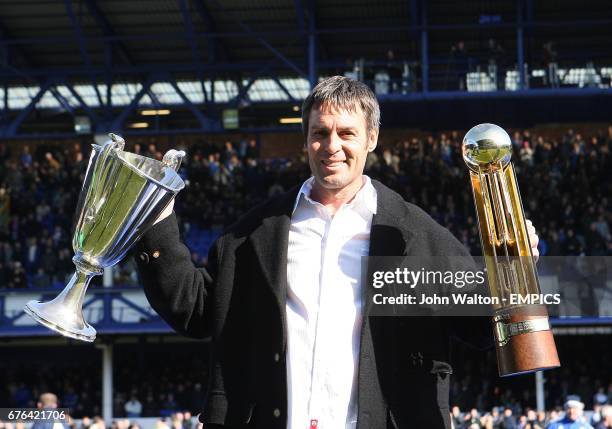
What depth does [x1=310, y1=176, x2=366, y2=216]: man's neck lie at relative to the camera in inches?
120

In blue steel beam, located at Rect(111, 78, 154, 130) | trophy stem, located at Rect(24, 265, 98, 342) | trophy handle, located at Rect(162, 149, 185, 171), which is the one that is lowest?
trophy stem, located at Rect(24, 265, 98, 342)

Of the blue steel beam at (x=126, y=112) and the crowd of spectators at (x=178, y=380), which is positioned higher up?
the blue steel beam at (x=126, y=112)

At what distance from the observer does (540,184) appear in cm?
2411

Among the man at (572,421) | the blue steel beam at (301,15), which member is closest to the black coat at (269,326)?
the man at (572,421)

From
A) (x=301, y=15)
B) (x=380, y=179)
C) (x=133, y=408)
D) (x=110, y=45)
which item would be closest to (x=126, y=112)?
(x=110, y=45)

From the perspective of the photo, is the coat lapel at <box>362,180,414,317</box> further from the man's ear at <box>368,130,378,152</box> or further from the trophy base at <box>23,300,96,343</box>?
the trophy base at <box>23,300,96,343</box>

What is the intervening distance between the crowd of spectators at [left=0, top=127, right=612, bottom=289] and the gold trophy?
63.1 feet

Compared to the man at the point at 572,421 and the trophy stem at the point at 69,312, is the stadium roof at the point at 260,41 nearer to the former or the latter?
the man at the point at 572,421

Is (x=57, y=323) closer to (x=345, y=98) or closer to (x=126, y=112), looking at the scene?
(x=345, y=98)

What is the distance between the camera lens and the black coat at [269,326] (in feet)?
9.35

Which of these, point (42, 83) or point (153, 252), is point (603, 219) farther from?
point (153, 252)

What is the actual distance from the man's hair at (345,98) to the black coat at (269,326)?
0.24 meters

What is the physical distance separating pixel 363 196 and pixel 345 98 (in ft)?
0.90

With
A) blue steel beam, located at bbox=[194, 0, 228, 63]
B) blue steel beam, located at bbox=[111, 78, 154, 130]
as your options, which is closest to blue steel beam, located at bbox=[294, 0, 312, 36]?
blue steel beam, located at bbox=[194, 0, 228, 63]
